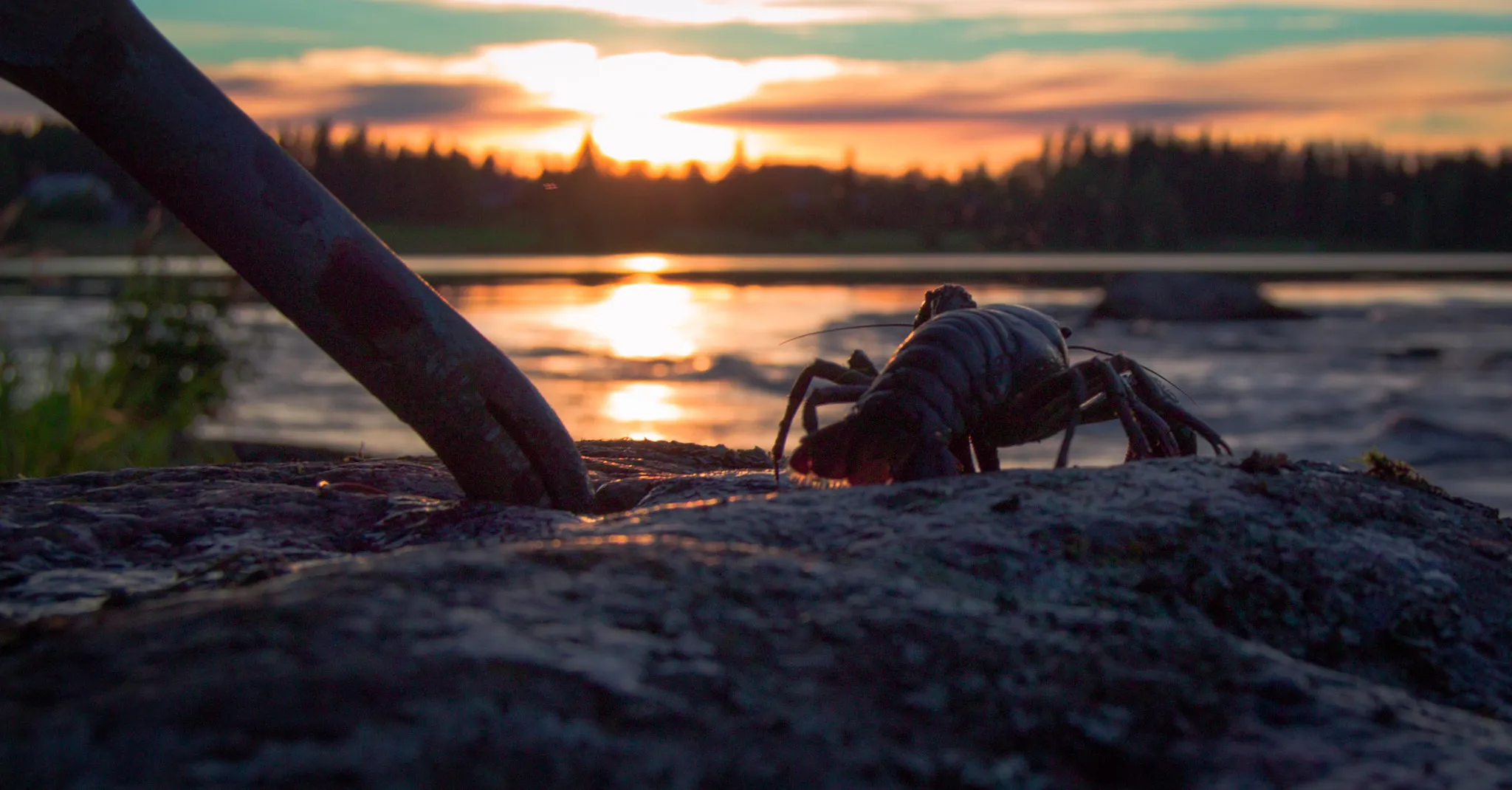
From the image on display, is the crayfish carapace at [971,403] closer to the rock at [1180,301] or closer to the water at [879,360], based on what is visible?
the water at [879,360]

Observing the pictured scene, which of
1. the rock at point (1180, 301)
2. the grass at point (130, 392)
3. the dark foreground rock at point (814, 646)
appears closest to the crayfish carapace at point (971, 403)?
the dark foreground rock at point (814, 646)

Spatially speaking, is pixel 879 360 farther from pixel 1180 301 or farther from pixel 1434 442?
pixel 1180 301

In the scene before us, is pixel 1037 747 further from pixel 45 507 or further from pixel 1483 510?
pixel 45 507

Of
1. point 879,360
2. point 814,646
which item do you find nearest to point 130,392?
point 814,646

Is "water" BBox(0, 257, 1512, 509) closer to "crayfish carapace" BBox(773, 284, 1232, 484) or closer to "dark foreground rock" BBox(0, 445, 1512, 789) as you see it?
"crayfish carapace" BBox(773, 284, 1232, 484)

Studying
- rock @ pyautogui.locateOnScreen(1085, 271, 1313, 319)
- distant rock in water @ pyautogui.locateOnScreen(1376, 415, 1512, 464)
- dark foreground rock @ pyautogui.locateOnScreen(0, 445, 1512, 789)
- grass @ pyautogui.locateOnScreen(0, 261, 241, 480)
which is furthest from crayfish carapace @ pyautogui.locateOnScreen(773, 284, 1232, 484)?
rock @ pyautogui.locateOnScreen(1085, 271, 1313, 319)
